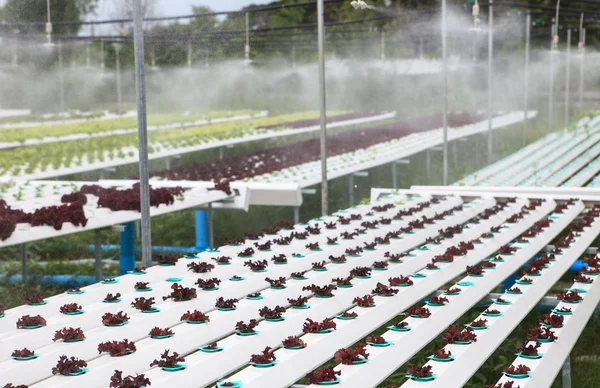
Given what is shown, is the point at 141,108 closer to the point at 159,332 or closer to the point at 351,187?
the point at 159,332

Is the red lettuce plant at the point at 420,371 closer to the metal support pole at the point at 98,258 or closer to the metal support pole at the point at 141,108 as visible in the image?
the metal support pole at the point at 141,108

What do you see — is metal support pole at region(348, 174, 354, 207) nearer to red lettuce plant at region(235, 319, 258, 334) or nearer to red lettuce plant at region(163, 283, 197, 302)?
red lettuce plant at region(163, 283, 197, 302)

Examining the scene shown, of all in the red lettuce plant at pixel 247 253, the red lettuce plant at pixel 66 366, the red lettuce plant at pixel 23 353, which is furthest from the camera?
the red lettuce plant at pixel 247 253

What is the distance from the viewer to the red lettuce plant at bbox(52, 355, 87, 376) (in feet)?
12.1

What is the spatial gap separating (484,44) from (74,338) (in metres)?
23.9

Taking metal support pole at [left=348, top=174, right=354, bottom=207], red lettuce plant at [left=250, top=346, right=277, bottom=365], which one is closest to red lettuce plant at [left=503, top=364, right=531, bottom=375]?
red lettuce plant at [left=250, top=346, right=277, bottom=365]

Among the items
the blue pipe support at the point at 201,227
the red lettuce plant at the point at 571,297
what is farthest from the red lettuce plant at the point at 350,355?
the blue pipe support at the point at 201,227

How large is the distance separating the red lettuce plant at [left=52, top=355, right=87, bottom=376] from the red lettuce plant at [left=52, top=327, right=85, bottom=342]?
46cm

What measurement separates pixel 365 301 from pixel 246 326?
3.04ft

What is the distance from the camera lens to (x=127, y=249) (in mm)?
9641

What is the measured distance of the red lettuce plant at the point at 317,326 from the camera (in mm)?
4477

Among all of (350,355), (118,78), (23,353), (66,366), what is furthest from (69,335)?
(118,78)

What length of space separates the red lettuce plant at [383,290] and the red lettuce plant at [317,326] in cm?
93

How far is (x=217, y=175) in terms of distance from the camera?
13.3m
